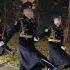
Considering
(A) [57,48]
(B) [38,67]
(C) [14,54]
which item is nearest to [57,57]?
(A) [57,48]

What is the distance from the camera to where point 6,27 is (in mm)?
15461

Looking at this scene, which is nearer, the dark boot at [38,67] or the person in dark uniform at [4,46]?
the dark boot at [38,67]

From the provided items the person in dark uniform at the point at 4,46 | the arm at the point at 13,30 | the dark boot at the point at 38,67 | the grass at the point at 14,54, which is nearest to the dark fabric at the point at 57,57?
the dark boot at the point at 38,67

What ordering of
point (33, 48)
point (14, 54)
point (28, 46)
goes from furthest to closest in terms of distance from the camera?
point (14, 54) → point (33, 48) → point (28, 46)

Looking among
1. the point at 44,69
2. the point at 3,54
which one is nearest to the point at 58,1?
the point at 3,54

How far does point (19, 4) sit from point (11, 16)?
2.37 feet

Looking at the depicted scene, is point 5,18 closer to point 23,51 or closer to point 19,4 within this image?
point 19,4

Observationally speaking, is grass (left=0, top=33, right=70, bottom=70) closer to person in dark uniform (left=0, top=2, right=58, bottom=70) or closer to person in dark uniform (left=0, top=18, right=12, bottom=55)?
person in dark uniform (left=0, top=18, right=12, bottom=55)

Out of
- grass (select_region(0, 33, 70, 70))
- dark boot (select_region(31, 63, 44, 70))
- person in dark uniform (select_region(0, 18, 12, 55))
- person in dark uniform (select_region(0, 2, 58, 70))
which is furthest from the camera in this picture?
person in dark uniform (select_region(0, 18, 12, 55))

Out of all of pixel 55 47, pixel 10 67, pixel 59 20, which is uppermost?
pixel 59 20

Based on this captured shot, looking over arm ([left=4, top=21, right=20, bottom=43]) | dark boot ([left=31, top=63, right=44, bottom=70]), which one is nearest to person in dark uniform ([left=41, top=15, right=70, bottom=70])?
dark boot ([left=31, top=63, right=44, bottom=70])

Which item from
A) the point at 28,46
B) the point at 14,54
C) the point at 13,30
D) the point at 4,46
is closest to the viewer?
the point at 28,46

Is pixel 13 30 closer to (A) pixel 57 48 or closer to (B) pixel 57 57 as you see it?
(A) pixel 57 48

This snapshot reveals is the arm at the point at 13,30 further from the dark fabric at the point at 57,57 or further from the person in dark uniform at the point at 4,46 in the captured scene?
the dark fabric at the point at 57,57
